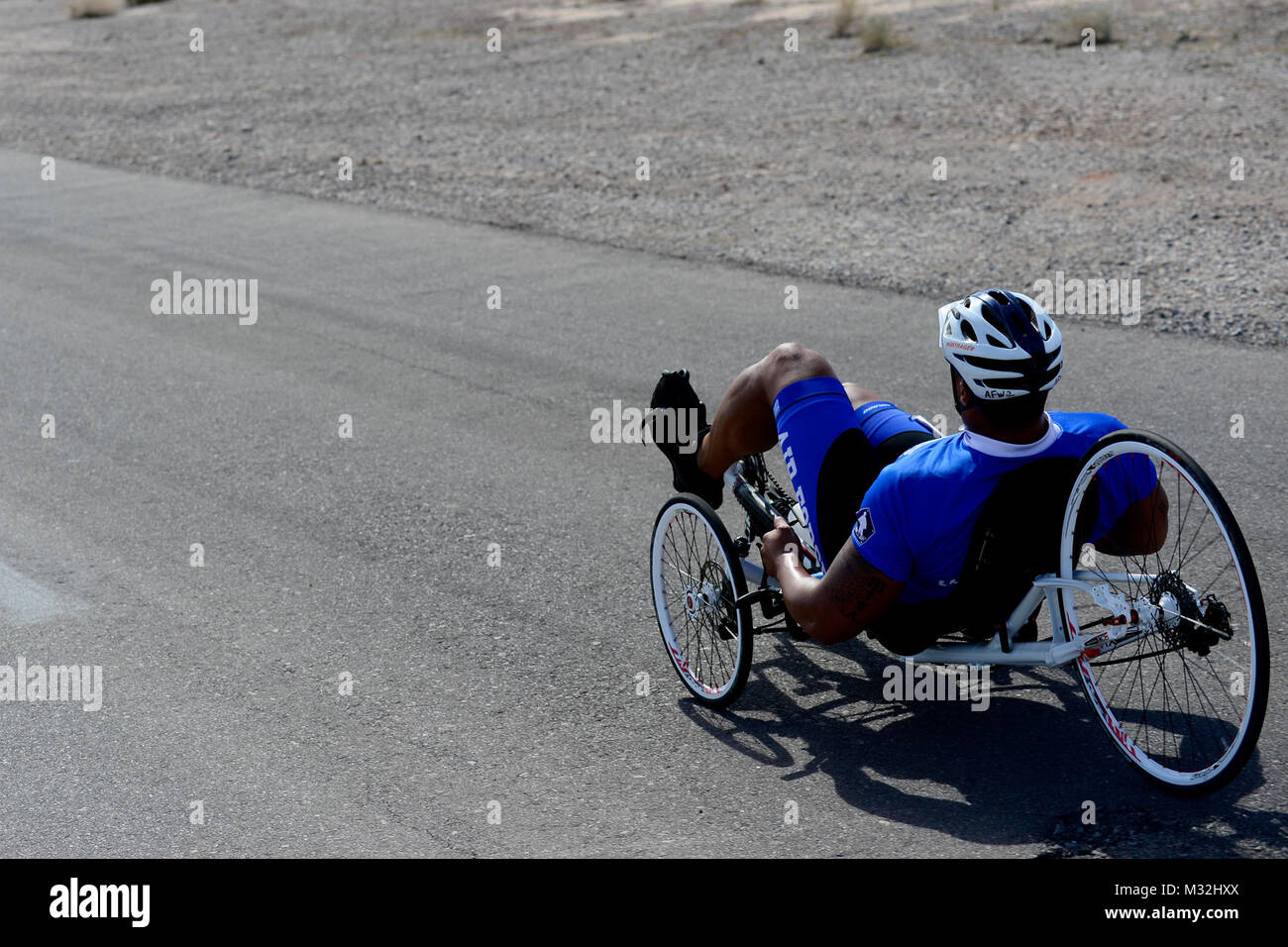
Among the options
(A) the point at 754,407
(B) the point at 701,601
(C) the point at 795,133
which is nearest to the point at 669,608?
(B) the point at 701,601

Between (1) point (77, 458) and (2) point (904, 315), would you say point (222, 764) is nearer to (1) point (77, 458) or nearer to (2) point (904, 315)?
(1) point (77, 458)

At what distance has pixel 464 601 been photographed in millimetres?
5773

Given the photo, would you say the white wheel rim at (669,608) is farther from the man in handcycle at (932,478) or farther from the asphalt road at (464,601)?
the man in handcycle at (932,478)

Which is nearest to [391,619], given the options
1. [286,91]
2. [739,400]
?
[739,400]

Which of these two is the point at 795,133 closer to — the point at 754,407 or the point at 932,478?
the point at 754,407

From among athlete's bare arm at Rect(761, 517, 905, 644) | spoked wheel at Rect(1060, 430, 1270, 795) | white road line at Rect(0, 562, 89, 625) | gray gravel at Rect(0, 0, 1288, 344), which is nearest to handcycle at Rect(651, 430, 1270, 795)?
spoked wheel at Rect(1060, 430, 1270, 795)

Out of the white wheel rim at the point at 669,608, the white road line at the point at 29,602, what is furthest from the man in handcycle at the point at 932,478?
the white road line at the point at 29,602

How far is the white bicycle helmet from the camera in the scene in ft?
12.3

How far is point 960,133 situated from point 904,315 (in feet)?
22.0

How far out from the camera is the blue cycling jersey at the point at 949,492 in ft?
12.6

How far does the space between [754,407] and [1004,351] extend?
1.29 m

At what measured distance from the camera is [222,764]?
460 centimetres

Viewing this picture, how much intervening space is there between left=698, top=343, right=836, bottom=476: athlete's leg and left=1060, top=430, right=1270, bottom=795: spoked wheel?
1073mm

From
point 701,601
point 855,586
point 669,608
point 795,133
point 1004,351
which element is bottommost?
point 669,608
